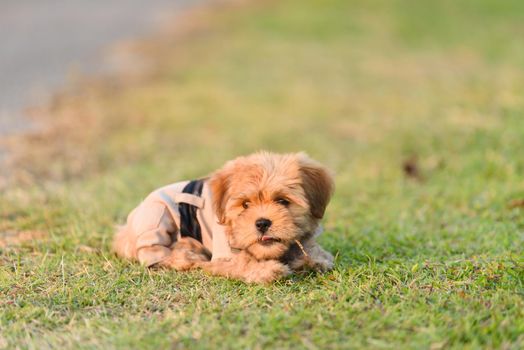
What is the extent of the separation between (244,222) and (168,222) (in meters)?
0.98

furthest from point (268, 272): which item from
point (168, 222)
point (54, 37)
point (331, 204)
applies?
point (54, 37)

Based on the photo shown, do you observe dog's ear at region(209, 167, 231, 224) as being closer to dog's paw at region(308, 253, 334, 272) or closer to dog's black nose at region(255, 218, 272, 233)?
dog's black nose at region(255, 218, 272, 233)

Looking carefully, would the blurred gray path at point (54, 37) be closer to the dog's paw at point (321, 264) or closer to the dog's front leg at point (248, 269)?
the dog's front leg at point (248, 269)

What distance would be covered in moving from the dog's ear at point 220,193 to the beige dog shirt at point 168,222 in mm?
229

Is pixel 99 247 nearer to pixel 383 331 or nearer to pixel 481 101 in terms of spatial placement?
pixel 383 331

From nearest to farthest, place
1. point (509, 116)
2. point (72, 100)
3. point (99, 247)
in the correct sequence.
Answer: point (99, 247) → point (509, 116) → point (72, 100)

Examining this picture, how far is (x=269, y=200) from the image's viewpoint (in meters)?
5.05

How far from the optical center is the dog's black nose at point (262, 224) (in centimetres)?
497

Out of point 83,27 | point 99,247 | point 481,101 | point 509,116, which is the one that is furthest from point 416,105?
point 83,27

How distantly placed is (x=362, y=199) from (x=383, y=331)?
4067 millimetres

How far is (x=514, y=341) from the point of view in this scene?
4.12 meters

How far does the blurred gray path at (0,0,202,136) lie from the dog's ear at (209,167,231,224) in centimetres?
Result: 727

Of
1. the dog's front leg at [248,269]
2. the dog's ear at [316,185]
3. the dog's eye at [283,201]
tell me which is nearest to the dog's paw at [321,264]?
the dog's front leg at [248,269]

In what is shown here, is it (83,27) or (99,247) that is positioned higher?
(83,27)
